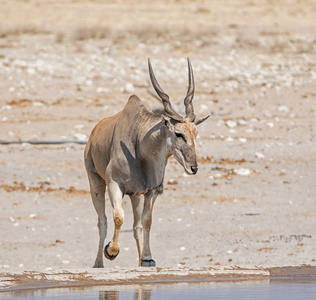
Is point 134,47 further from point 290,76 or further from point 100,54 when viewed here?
point 290,76

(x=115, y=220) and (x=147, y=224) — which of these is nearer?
(x=115, y=220)

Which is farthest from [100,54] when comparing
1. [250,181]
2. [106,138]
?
[106,138]

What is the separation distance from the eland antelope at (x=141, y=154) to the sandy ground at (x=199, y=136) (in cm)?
164

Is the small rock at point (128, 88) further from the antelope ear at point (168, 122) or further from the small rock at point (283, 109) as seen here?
the antelope ear at point (168, 122)

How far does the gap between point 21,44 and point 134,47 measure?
3042mm

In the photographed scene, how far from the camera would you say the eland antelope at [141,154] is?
762 centimetres

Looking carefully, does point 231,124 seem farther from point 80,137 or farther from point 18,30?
point 18,30

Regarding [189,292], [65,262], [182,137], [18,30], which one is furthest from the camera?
[18,30]

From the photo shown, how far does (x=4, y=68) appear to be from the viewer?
70.7ft

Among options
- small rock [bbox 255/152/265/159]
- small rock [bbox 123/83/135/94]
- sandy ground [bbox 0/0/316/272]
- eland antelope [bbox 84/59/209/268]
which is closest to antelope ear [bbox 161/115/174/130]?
eland antelope [bbox 84/59/209/268]

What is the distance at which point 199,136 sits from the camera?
15.7 metres

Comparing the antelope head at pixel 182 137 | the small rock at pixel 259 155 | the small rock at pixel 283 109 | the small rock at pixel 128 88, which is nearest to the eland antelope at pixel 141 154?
the antelope head at pixel 182 137

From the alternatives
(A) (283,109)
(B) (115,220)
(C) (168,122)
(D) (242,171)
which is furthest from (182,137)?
(A) (283,109)

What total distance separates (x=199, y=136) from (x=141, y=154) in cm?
768
